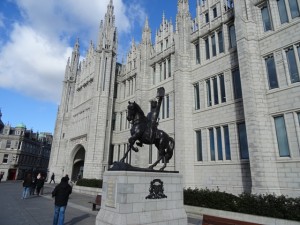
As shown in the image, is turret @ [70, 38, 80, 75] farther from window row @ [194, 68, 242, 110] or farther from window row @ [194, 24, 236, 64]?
window row @ [194, 68, 242, 110]

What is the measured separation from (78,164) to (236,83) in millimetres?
32449

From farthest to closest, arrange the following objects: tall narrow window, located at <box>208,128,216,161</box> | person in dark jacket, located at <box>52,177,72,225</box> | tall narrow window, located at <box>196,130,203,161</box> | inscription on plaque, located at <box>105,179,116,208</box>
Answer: tall narrow window, located at <box>196,130,203,161</box> < tall narrow window, located at <box>208,128,216,161</box> < person in dark jacket, located at <box>52,177,72,225</box> < inscription on plaque, located at <box>105,179,116,208</box>

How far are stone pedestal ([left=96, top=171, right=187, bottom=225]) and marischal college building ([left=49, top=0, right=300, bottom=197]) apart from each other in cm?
707

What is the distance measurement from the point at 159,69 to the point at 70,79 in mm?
25281

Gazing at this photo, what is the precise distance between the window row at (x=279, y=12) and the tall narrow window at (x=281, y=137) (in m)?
6.96

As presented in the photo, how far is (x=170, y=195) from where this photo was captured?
28.9ft

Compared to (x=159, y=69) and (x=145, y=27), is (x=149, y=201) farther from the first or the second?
(x=145, y=27)

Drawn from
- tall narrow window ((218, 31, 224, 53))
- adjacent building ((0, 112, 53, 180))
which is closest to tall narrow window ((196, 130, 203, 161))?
tall narrow window ((218, 31, 224, 53))

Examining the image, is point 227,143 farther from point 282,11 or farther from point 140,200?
point 140,200

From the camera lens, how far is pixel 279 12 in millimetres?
15938

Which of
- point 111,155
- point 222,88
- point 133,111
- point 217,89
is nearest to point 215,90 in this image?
point 217,89

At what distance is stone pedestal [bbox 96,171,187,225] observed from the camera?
7.36m

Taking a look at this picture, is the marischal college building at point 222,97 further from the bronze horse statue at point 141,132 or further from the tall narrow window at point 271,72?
the bronze horse statue at point 141,132

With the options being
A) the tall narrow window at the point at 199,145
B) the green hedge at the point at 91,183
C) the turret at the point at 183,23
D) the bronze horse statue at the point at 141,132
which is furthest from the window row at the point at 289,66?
the green hedge at the point at 91,183
